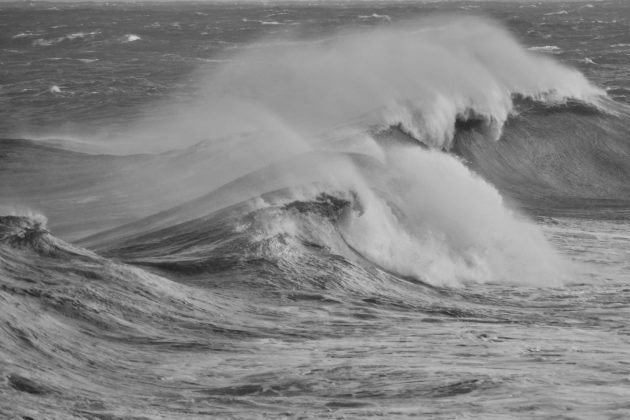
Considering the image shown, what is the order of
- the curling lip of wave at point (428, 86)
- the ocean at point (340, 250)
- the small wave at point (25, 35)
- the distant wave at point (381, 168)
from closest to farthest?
the ocean at point (340, 250) → the distant wave at point (381, 168) → the curling lip of wave at point (428, 86) → the small wave at point (25, 35)

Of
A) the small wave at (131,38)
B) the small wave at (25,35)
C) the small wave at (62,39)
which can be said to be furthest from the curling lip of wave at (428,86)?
the small wave at (25,35)

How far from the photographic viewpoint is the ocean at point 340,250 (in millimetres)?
7891

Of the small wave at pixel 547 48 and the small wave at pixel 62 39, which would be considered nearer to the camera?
the small wave at pixel 547 48

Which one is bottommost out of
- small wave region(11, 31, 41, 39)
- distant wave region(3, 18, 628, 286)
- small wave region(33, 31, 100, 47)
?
small wave region(11, 31, 41, 39)

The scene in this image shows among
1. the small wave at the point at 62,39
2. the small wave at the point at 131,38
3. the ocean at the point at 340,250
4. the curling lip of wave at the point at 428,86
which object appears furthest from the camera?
the small wave at the point at 131,38

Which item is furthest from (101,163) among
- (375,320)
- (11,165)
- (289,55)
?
(289,55)

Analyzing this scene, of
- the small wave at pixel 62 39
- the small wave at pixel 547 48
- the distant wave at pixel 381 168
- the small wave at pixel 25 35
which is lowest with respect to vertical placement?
the small wave at pixel 25 35

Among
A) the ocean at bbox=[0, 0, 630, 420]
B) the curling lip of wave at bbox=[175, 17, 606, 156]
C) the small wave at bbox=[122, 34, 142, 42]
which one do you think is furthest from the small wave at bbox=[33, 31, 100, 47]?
the ocean at bbox=[0, 0, 630, 420]

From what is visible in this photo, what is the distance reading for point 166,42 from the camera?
65250mm

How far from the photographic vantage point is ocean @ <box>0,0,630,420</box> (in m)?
7.89

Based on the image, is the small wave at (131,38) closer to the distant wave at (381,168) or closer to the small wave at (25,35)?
the small wave at (25,35)

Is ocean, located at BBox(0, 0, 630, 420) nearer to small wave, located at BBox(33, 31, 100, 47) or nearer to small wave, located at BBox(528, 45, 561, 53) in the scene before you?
small wave, located at BBox(528, 45, 561, 53)

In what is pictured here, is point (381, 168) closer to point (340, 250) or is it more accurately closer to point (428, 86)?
point (340, 250)

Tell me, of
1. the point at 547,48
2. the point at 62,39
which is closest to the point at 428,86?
the point at 547,48
